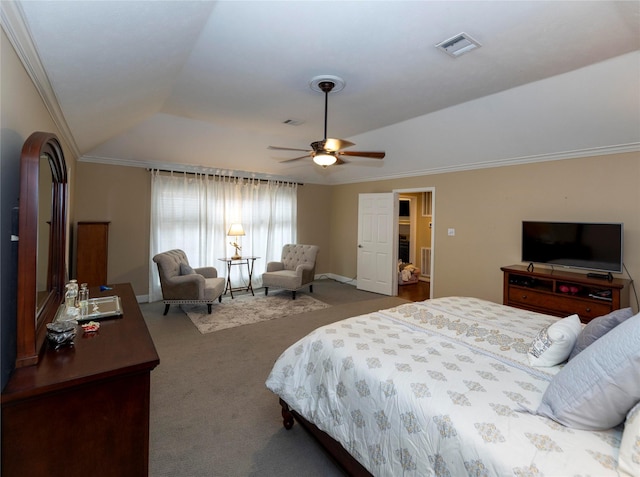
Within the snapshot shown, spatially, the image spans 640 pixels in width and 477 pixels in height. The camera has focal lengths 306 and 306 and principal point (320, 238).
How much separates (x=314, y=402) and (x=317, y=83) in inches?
107

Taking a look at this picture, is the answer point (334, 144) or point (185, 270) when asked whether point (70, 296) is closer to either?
point (334, 144)

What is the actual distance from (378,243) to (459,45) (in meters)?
4.20

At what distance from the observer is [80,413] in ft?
3.85

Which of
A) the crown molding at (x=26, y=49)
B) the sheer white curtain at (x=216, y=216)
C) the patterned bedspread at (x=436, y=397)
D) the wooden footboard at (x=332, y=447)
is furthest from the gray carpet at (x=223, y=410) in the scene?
the crown molding at (x=26, y=49)

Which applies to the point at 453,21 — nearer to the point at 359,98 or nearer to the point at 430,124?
the point at 359,98

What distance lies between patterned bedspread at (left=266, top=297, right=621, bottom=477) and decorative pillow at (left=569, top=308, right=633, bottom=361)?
18 cm

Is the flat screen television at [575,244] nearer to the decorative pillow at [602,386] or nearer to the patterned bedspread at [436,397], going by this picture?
the patterned bedspread at [436,397]

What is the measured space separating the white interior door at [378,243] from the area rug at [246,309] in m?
1.45

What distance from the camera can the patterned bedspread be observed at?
3.46 feet

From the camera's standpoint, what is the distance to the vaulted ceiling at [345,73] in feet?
5.76

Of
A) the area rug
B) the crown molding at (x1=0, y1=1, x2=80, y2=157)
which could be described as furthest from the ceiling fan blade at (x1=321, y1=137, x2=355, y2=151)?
the area rug

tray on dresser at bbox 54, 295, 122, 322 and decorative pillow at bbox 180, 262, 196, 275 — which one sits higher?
tray on dresser at bbox 54, 295, 122, 322

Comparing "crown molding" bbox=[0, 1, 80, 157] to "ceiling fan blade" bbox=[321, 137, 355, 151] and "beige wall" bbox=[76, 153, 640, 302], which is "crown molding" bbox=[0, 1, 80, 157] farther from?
"beige wall" bbox=[76, 153, 640, 302]

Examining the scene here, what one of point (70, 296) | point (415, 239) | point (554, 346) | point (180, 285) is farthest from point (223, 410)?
point (415, 239)
